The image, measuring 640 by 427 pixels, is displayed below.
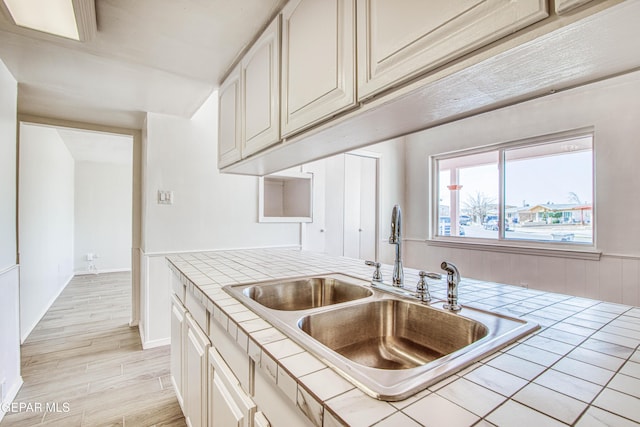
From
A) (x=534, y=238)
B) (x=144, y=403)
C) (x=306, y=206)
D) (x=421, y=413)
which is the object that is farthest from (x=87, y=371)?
(x=534, y=238)

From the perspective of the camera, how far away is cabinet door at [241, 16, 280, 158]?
4.49 ft

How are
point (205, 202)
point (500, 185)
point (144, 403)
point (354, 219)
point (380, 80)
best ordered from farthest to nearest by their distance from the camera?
point (354, 219) < point (500, 185) < point (205, 202) < point (144, 403) < point (380, 80)

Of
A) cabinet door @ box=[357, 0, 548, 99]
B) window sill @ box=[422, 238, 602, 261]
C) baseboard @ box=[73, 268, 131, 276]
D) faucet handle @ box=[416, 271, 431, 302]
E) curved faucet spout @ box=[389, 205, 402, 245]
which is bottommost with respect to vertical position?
baseboard @ box=[73, 268, 131, 276]

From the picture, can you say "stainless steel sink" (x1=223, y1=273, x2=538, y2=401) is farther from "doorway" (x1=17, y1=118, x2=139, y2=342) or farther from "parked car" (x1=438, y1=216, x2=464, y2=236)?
"parked car" (x1=438, y1=216, x2=464, y2=236)

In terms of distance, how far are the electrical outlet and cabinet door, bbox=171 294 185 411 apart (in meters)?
1.19

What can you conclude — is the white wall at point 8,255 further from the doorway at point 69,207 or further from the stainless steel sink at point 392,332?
the stainless steel sink at point 392,332

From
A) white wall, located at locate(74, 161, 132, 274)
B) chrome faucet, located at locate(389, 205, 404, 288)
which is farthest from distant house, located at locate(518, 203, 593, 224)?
white wall, located at locate(74, 161, 132, 274)

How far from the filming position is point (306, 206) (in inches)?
121

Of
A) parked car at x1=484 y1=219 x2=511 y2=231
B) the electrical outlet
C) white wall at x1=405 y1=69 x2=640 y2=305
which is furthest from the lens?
parked car at x1=484 y1=219 x2=511 y2=231

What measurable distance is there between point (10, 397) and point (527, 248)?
4.59 meters

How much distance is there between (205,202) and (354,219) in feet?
6.52

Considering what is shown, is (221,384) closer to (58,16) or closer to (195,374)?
(195,374)

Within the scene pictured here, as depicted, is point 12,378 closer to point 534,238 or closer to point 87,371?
point 87,371

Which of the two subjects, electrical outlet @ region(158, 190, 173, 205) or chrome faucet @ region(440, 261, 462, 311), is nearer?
chrome faucet @ region(440, 261, 462, 311)
